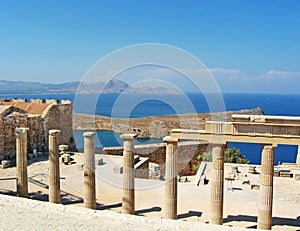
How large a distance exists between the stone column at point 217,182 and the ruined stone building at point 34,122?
1552cm

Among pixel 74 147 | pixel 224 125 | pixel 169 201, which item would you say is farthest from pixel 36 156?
pixel 224 125

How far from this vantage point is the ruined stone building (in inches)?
827

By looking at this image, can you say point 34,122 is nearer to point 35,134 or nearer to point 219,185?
point 35,134

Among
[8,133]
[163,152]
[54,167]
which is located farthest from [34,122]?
[54,167]

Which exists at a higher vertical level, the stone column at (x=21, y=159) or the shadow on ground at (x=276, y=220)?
the stone column at (x=21, y=159)

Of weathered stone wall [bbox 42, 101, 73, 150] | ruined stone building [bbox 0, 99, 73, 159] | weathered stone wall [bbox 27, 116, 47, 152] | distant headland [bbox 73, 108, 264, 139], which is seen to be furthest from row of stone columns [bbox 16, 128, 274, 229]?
distant headland [bbox 73, 108, 264, 139]

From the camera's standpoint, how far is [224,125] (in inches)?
397

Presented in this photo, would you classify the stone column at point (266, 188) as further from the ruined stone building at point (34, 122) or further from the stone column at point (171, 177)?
the ruined stone building at point (34, 122)

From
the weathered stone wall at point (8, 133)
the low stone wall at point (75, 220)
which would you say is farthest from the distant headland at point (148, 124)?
the low stone wall at point (75, 220)

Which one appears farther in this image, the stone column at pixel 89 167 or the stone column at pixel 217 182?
the stone column at pixel 89 167

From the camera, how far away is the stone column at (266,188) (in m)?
9.77

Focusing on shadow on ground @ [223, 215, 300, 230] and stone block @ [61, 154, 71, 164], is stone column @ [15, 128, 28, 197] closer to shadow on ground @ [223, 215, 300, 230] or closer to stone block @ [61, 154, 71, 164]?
shadow on ground @ [223, 215, 300, 230]

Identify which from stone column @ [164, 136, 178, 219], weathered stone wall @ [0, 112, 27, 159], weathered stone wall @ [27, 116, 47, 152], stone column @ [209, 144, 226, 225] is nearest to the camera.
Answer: stone column @ [209, 144, 226, 225]

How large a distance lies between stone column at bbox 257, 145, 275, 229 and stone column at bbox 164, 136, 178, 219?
2.73 meters
